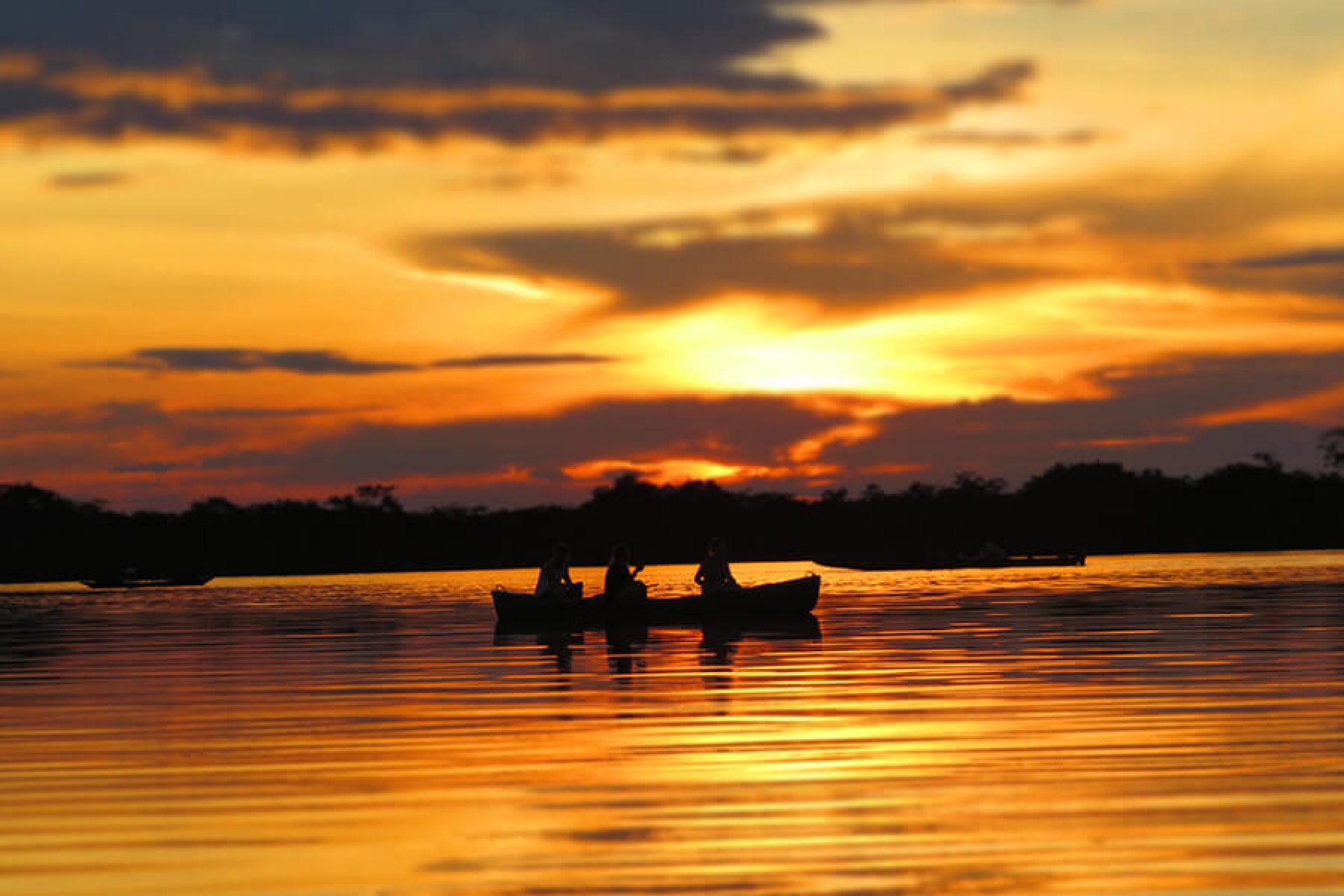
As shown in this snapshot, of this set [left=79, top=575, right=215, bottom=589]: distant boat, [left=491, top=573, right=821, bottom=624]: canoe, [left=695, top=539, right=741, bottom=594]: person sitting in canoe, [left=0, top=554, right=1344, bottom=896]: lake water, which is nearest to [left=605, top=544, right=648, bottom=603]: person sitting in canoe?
[left=491, top=573, right=821, bottom=624]: canoe

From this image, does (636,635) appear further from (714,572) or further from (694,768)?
(694,768)

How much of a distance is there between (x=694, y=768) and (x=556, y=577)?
25.8m

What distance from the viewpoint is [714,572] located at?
42000 mm

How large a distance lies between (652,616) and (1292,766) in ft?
89.8

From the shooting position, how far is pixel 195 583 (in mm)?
105250

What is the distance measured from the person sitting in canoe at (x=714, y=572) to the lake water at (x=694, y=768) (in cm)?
694

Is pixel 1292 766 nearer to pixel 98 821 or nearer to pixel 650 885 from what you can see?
pixel 650 885

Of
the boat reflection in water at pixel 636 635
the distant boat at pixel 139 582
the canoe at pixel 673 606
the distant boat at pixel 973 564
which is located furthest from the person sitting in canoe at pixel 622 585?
the distant boat at pixel 139 582

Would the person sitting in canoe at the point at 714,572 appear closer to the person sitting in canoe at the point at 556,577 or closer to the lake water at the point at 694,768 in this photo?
the person sitting in canoe at the point at 556,577

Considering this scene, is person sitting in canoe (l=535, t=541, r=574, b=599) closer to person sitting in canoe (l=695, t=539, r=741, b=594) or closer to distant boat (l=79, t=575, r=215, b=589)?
person sitting in canoe (l=695, t=539, r=741, b=594)

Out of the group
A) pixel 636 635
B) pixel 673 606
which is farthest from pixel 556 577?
pixel 673 606

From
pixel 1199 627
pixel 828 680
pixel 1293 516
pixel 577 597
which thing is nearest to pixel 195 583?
pixel 577 597

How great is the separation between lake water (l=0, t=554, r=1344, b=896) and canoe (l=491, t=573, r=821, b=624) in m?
6.34

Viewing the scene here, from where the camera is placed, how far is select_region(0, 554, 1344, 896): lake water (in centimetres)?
1129
